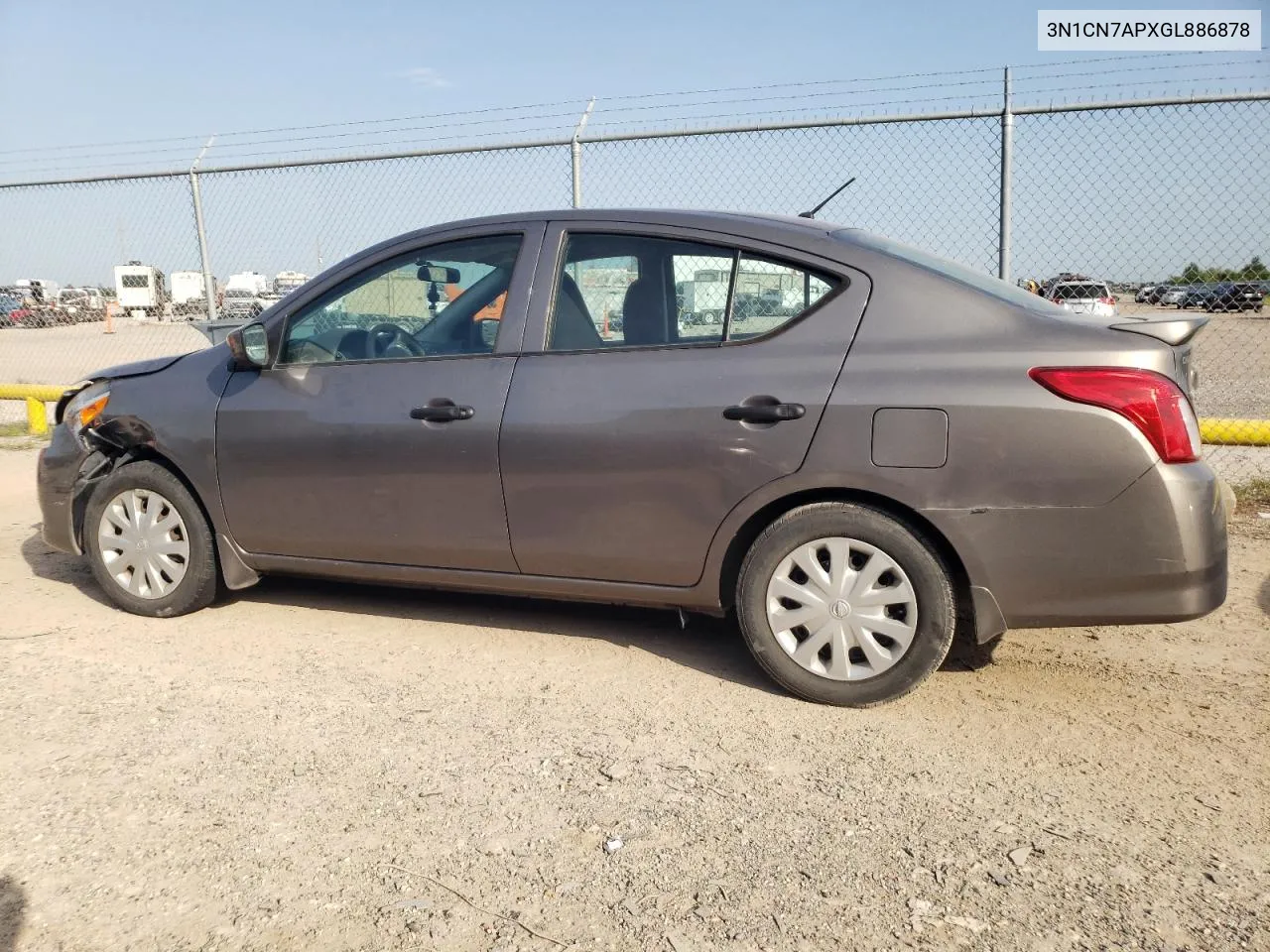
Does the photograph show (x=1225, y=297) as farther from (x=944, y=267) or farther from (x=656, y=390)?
(x=656, y=390)

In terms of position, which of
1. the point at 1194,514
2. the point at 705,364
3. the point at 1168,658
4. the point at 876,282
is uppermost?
the point at 876,282

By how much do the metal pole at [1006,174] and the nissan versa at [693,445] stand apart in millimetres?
2944

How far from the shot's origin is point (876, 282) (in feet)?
11.3

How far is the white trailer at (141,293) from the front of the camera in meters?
14.1

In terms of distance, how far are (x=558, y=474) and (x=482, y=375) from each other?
1.64ft

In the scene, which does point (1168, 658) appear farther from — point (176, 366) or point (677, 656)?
point (176, 366)

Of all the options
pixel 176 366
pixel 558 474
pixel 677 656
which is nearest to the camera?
pixel 558 474

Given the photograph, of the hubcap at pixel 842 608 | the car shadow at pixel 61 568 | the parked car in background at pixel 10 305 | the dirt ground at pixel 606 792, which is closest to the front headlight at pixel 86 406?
the car shadow at pixel 61 568

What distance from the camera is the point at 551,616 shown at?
4516 mm

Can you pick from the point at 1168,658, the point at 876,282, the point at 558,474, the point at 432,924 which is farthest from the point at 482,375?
the point at 1168,658

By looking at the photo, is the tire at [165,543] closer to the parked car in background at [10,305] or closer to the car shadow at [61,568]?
the car shadow at [61,568]

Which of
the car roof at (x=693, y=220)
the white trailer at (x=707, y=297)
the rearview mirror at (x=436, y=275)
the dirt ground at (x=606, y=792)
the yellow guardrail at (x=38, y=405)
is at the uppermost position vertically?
the car roof at (x=693, y=220)

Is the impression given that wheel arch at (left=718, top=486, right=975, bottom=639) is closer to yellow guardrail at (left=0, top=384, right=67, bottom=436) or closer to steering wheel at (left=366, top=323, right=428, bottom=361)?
steering wheel at (left=366, top=323, right=428, bottom=361)

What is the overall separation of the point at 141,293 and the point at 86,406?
13669 millimetres
